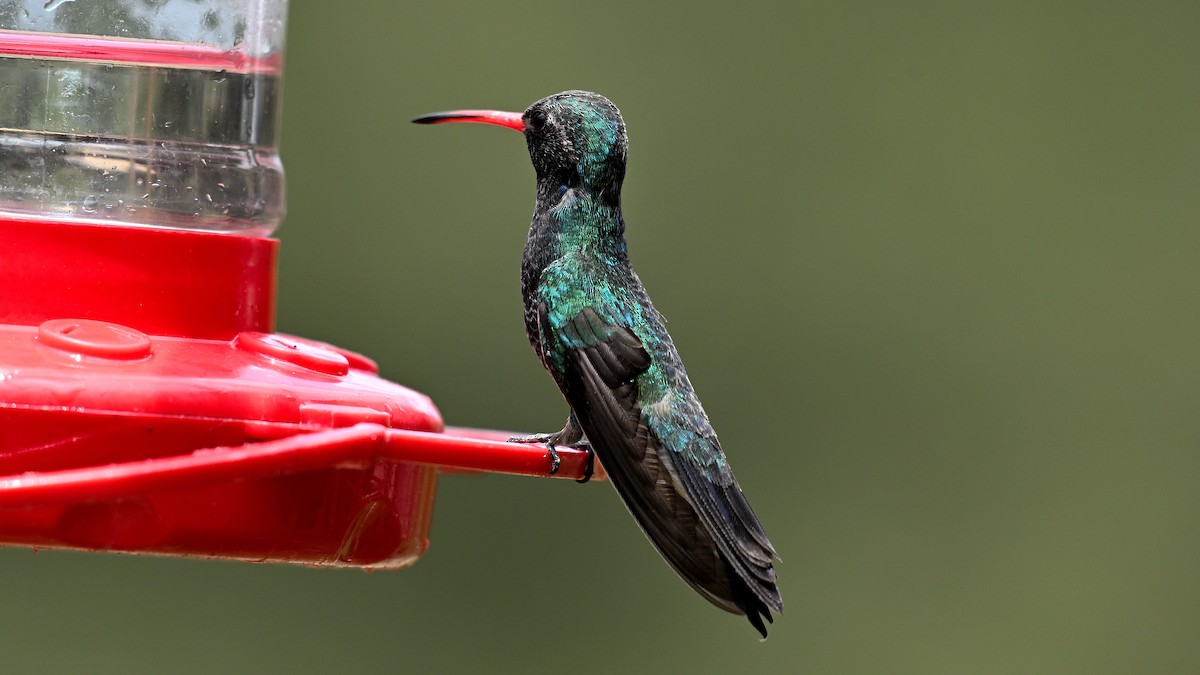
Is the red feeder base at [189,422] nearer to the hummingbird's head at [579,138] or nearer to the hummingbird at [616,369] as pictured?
the hummingbird at [616,369]

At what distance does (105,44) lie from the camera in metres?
2.92

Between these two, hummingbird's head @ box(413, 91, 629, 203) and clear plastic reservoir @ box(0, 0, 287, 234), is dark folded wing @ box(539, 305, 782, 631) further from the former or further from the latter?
clear plastic reservoir @ box(0, 0, 287, 234)

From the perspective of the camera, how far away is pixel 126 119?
2.90 metres

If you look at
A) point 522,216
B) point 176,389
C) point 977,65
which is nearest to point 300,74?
point 522,216

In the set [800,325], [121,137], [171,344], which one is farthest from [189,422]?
[800,325]

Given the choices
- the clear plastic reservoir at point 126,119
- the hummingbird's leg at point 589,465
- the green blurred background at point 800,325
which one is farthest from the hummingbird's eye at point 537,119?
the green blurred background at point 800,325

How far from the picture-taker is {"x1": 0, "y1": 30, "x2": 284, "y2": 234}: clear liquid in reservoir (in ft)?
9.24

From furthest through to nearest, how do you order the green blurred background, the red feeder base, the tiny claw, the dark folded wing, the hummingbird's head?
the green blurred background < the hummingbird's head < the tiny claw < the dark folded wing < the red feeder base

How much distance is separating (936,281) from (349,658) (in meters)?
3.28

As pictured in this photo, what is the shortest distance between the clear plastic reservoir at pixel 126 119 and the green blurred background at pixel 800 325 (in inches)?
151

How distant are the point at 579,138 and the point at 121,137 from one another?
3.01 ft

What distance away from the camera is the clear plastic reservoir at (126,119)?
2822 millimetres

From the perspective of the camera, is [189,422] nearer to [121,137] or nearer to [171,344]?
[171,344]

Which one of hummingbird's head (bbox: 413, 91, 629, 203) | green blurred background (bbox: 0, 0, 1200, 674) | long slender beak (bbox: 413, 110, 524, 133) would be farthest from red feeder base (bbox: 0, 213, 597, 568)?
green blurred background (bbox: 0, 0, 1200, 674)
